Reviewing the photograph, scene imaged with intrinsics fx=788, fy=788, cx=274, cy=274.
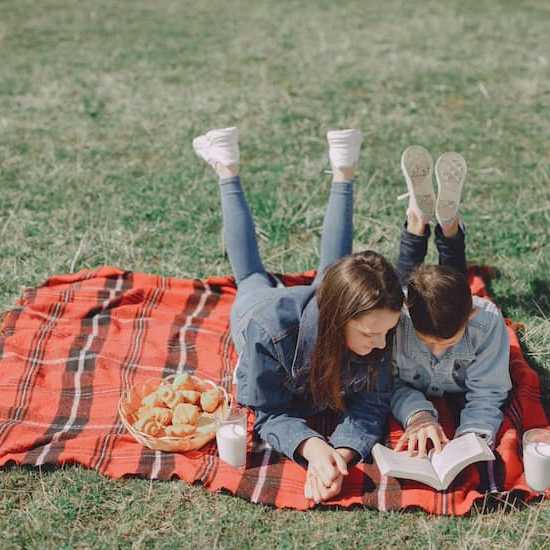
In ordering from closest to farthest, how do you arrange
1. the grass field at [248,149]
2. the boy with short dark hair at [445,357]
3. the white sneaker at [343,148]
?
the grass field at [248,149] → the boy with short dark hair at [445,357] → the white sneaker at [343,148]

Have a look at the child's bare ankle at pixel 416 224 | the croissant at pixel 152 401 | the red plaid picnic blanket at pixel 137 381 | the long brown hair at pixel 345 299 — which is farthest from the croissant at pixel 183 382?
the child's bare ankle at pixel 416 224

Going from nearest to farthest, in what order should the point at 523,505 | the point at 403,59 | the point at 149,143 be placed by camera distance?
the point at 523,505
the point at 149,143
the point at 403,59

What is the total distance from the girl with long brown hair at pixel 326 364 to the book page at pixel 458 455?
0.34 meters

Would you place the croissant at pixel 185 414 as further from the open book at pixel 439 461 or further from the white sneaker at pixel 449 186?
the white sneaker at pixel 449 186

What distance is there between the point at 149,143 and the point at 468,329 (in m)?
4.03

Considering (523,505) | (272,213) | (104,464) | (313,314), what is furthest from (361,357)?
(272,213)

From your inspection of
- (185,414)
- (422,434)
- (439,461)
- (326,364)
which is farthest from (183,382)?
(439,461)

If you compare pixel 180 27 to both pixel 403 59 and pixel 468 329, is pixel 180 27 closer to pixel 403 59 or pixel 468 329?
pixel 403 59

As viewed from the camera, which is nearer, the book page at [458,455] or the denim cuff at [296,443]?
the book page at [458,455]

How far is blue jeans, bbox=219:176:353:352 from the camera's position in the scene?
4645mm

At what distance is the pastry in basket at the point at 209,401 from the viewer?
392cm

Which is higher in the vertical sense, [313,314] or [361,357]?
[313,314]

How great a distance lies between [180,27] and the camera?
397 inches

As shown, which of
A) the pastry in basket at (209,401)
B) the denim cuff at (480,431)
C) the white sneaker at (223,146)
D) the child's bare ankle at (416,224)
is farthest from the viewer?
the white sneaker at (223,146)
